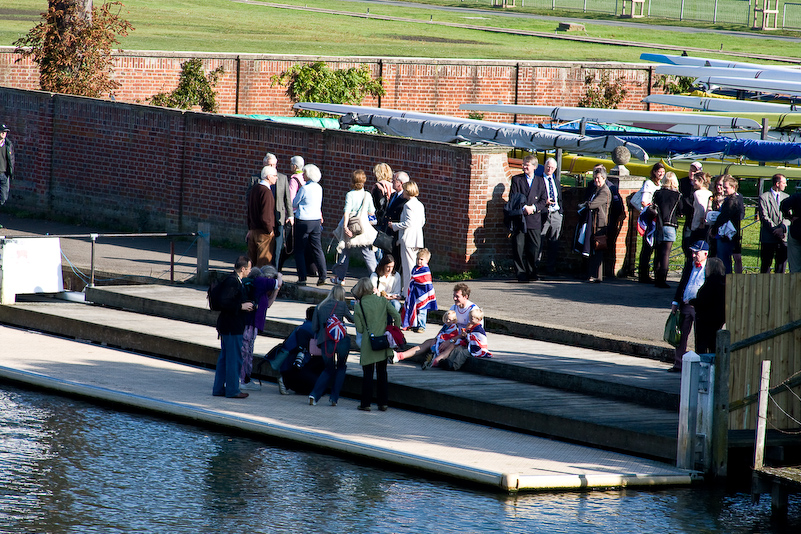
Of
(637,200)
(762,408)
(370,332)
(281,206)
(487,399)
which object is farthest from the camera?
(637,200)

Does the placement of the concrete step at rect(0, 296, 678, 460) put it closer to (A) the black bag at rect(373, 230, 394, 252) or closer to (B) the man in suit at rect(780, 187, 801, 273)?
(A) the black bag at rect(373, 230, 394, 252)

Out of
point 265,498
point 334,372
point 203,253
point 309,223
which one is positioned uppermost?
point 309,223

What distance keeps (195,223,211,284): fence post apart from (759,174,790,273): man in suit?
7872 millimetres

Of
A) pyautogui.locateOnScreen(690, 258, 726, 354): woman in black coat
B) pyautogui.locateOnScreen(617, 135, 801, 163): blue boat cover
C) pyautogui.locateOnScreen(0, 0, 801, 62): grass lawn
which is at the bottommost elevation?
pyautogui.locateOnScreen(690, 258, 726, 354): woman in black coat

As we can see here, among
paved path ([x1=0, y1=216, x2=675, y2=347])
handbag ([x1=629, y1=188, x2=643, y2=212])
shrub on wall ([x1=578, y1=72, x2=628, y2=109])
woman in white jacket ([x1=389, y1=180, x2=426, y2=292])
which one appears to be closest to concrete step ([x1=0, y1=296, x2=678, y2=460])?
paved path ([x1=0, y1=216, x2=675, y2=347])

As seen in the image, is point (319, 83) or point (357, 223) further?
point (319, 83)

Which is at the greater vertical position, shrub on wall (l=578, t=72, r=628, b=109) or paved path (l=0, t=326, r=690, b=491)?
shrub on wall (l=578, t=72, r=628, b=109)

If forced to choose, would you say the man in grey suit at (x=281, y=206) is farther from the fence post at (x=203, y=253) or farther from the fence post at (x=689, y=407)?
the fence post at (x=689, y=407)

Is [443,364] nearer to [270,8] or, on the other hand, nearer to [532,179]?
[532,179]

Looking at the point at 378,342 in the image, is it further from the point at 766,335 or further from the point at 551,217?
the point at 551,217

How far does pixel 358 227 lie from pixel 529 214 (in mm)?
2804

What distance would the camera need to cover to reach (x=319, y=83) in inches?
1361

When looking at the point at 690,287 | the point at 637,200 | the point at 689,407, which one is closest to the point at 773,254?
the point at 637,200

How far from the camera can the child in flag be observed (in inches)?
534
